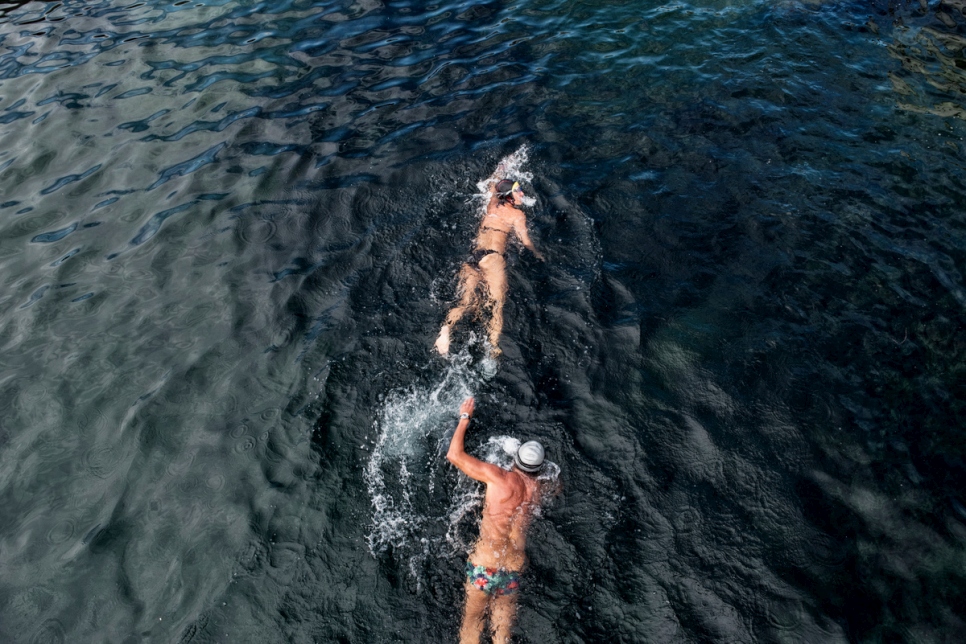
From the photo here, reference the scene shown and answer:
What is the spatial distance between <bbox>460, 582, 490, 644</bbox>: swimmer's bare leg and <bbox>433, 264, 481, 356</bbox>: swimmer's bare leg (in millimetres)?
3246

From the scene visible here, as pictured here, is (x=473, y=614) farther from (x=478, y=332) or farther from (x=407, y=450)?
(x=478, y=332)

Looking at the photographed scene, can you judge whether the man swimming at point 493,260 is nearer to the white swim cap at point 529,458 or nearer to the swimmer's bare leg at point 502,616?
the white swim cap at point 529,458

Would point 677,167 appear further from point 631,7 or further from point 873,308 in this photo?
point 631,7

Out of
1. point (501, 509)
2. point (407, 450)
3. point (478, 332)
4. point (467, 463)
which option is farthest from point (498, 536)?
point (478, 332)

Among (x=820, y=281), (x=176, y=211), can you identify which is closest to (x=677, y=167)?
(x=820, y=281)

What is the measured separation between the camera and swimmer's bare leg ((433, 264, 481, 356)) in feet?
27.2

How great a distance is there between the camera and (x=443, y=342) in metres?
8.26

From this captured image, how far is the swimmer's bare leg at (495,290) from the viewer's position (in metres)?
8.58

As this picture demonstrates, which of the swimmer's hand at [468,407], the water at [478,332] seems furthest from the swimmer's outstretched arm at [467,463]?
the water at [478,332]

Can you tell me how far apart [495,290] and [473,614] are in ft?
15.3

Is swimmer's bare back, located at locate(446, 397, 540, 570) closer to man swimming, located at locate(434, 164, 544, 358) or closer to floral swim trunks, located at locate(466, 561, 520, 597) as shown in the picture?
floral swim trunks, located at locate(466, 561, 520, 597)

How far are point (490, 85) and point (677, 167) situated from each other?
5.01m

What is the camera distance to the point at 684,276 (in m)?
9.34

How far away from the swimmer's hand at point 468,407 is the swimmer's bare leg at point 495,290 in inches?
38.1
